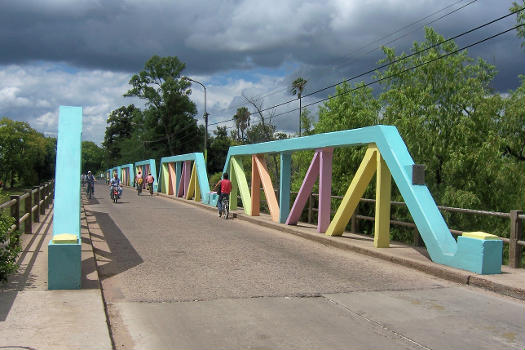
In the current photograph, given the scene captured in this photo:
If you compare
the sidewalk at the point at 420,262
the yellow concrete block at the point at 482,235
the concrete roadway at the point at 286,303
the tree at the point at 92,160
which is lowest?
the concrete roadway at the point at 286,303

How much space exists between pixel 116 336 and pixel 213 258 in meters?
4.49

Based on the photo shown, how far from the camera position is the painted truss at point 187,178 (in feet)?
82.1

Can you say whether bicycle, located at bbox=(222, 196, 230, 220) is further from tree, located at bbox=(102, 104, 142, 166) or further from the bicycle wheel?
tree, located at bbox=(102, 104, 142, 166)

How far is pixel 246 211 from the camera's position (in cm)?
1842

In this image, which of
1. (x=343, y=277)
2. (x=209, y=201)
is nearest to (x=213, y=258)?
(x=343, y=277)

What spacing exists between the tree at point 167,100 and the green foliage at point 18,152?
13854 mm

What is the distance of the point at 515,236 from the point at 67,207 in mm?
7266

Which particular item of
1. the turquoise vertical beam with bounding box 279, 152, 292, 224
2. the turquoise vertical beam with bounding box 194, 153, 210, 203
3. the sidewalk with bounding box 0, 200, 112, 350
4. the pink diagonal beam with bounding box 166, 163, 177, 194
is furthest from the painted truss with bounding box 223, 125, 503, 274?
the pink diagonal beam with bounding box 166, 163, 177, 194

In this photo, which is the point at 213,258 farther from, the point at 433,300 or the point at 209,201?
the point at 209,201

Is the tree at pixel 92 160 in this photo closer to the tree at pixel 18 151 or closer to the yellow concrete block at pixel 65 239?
the tree at pixel 18 151

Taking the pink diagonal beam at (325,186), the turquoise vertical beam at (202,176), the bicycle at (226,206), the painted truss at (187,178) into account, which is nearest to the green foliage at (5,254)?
the pink diagonal beam at (325,186)

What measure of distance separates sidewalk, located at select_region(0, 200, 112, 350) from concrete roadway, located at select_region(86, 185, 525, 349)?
21 cm

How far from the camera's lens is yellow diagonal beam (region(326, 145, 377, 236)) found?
10781mm

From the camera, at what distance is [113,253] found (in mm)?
9734
